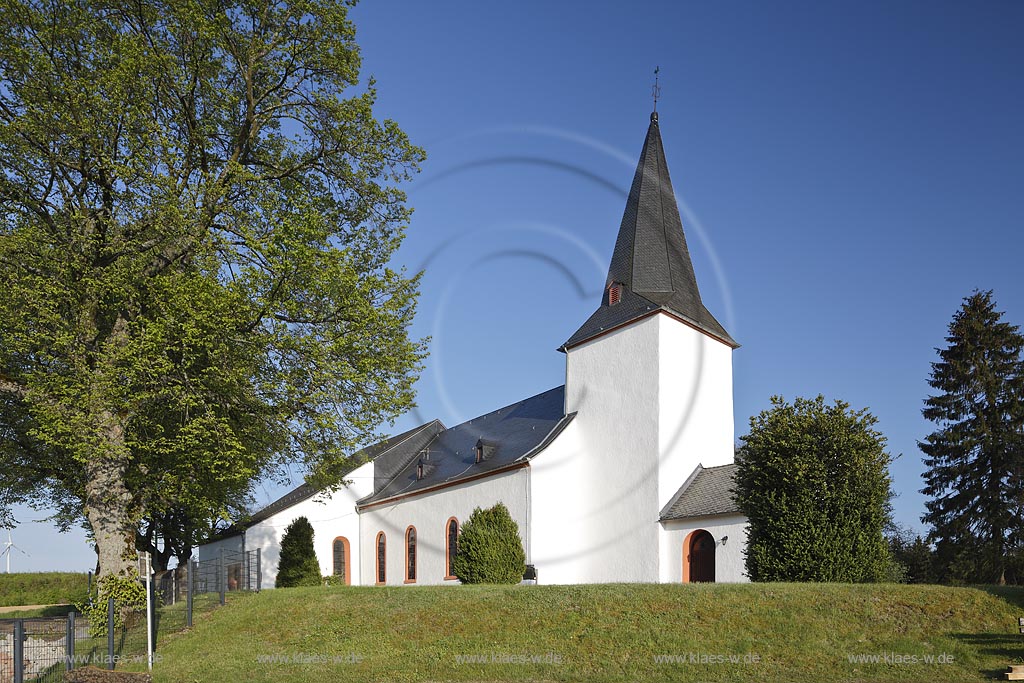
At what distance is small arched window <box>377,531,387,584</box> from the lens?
1633 inches

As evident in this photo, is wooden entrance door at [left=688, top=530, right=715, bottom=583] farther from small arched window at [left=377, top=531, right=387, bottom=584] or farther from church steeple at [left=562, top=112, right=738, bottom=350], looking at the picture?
small arched window at [left=377, top=531, right=387, bottom=584]

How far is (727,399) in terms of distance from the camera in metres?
31.1

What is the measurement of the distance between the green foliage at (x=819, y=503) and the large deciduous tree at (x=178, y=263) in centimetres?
1009

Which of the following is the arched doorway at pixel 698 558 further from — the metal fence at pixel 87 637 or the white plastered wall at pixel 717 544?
the metal fence at pixel 87 637

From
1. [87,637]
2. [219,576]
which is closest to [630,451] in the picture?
[219,576]

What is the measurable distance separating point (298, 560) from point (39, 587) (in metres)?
29.6

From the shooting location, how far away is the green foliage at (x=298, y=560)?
35125 mm

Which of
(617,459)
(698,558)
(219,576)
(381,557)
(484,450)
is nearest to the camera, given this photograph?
(219,576)

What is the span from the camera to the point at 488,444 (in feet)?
122

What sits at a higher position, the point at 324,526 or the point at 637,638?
the point at 637,638

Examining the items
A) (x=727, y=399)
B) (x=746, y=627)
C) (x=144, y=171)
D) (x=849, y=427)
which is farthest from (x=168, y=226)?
(x=727, y=399)

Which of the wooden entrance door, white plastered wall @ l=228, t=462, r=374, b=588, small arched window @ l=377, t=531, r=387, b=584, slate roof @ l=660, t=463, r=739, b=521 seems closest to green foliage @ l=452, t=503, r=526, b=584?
slate roof @ l=660, t=463, r=739, b=521

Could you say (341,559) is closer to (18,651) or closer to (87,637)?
(87,637)

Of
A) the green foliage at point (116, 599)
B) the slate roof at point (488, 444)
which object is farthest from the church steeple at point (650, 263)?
the green foliage at point (116, 599)
